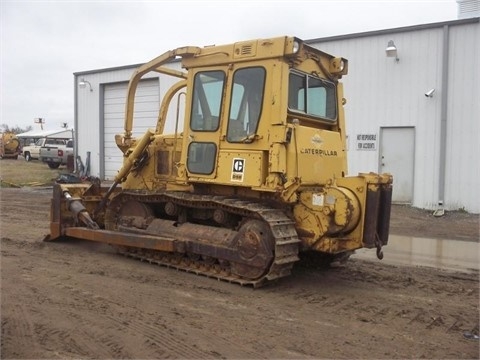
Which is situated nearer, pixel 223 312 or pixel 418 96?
pixel 223 312

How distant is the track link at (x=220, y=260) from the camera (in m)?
6.01

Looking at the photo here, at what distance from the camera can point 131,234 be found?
24.8 feet

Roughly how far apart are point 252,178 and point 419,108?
9958 millimetres

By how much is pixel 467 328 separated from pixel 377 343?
112 centimetres

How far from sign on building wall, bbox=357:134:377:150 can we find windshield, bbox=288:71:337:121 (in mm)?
8485

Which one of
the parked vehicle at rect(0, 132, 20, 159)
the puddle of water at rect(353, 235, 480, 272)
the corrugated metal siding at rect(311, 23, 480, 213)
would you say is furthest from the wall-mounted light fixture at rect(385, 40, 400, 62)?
the parked vehicle at rect(0, 132, 20, 159)

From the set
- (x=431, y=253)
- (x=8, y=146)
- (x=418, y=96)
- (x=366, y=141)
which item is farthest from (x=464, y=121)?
(x=8, y=146)

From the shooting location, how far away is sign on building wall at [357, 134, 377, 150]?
15461mm

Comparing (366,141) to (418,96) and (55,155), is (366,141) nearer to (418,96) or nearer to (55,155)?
(418,96)

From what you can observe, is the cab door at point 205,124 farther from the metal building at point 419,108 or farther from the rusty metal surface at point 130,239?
the metal building at point 419,108

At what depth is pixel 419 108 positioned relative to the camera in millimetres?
14703

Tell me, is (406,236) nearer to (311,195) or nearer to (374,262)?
(374,262)

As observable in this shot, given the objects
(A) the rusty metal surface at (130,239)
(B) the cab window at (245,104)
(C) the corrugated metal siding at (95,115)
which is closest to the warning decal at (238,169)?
(B) the cab window at (245,104)

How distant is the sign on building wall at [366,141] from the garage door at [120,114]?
30.3 feet
